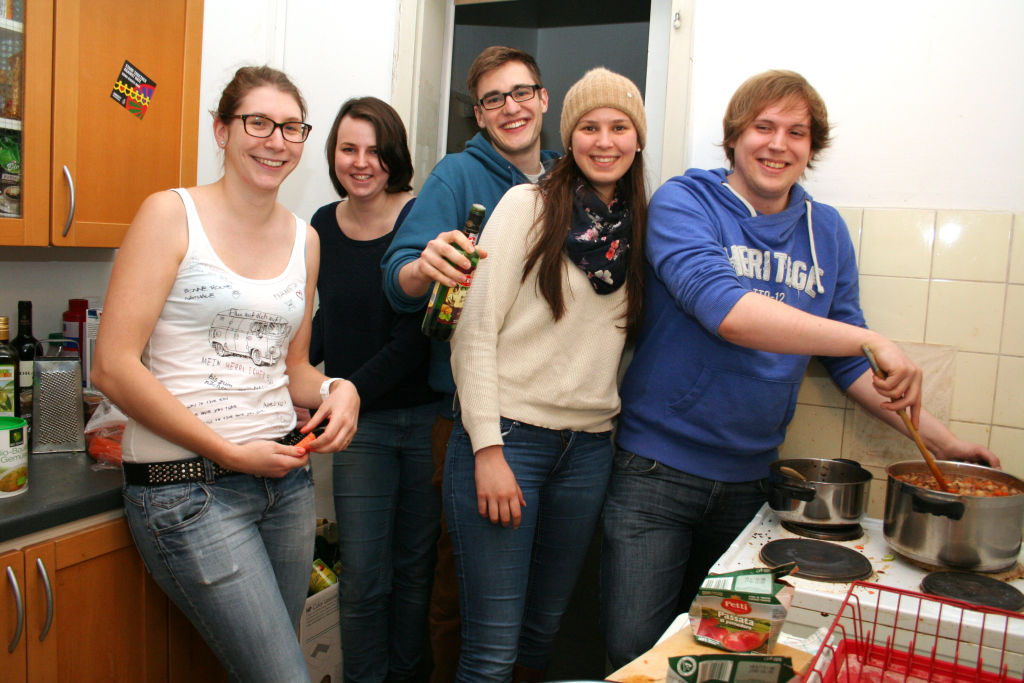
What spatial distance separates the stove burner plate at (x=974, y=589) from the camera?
1143 millimetres

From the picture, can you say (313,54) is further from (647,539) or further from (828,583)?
(828,583)

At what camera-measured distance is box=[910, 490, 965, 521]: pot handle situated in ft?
4.00

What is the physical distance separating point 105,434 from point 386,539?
699mm

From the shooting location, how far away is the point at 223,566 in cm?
124

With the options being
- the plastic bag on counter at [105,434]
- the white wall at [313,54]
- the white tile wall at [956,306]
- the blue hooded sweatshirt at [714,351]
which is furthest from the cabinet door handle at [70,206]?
the white tile wall at [956,306]

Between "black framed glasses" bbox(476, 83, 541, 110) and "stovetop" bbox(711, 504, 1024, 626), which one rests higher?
"black framed glasses" bbox(476, 83, 541, 110)

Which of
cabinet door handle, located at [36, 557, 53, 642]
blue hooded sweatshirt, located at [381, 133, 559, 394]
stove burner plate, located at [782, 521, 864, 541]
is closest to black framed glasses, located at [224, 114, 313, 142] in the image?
blue hooded sweatshirt, located at [381, 133, 559, 394]

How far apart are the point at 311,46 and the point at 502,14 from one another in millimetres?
639

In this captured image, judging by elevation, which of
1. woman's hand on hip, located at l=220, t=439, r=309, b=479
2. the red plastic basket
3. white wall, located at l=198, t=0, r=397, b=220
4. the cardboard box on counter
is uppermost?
white wall, located at l=198, t=0, r=397, b=220

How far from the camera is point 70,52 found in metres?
1.59

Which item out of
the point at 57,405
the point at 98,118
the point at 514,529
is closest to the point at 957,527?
the point at 514,529

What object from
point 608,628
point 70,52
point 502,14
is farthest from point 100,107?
point 608,628

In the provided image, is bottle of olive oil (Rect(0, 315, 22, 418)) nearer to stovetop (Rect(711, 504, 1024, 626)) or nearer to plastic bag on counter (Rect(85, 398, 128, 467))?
plastic bag on counter (Rect(85, 398, 128, 467))

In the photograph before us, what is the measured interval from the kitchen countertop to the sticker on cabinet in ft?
2.70
